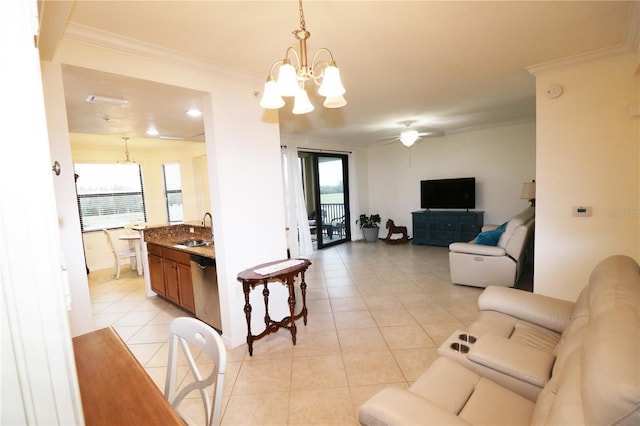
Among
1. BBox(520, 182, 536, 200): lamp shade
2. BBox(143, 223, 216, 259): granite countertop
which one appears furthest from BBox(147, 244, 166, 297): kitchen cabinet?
BBox(520, 182, 536, 200): lamp shade

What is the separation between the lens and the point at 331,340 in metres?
2.81

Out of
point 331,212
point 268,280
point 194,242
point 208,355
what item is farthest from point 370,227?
point 208,355

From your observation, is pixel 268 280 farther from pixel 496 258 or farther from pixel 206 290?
pixel 496 258

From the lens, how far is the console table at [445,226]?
5.97 metres

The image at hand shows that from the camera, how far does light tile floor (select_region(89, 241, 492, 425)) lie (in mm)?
2045

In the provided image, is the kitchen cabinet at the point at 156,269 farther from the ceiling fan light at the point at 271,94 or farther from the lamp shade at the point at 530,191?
the lamp shade at the point at 530,191

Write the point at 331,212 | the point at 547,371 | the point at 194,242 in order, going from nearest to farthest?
the point at 547,371, the point at 194,242, the point at 331,212

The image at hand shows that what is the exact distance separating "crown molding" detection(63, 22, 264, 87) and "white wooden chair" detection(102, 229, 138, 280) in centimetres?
418

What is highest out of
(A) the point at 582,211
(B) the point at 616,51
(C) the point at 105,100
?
(B) the point at 616,51

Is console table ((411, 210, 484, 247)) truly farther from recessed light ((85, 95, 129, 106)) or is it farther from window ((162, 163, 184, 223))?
recessed light ((85, 95, 129, 106))

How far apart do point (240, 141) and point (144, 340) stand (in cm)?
220

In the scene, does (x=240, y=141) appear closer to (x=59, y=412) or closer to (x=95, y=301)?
(x=59, y=412)

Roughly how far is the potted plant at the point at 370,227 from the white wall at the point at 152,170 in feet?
11.8

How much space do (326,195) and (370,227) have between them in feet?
4.41
